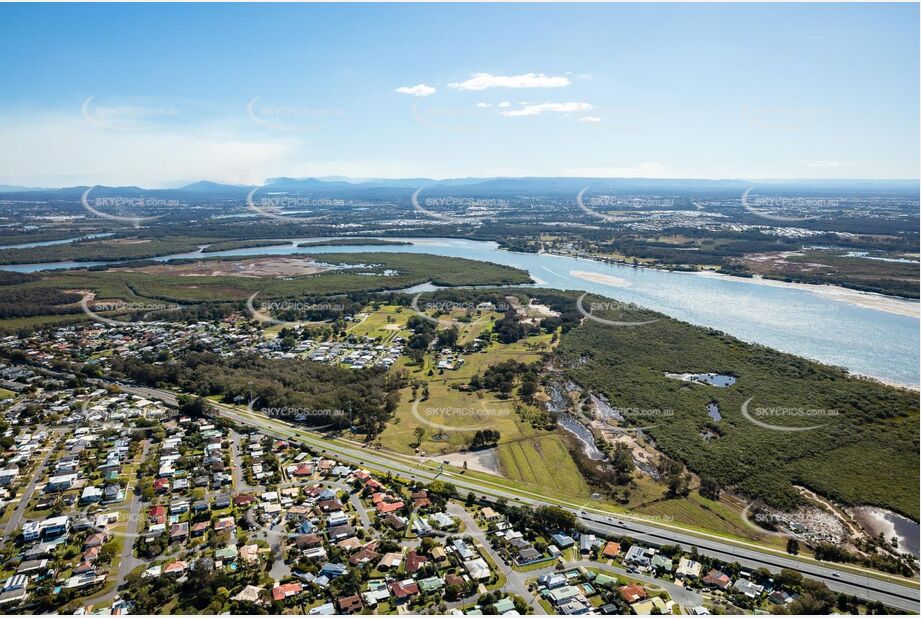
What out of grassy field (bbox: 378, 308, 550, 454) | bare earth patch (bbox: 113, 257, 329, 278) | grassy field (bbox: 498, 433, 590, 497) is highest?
bare earth patch (bbox: 113, 257, 329, 278)

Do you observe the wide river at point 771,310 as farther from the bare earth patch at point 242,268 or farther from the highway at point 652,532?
the highway at point 652,532

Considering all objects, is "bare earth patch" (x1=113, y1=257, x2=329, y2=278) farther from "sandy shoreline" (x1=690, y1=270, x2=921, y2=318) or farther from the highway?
"sandy shoreline" (x1=690, y1=270, x2=921, y2=318)

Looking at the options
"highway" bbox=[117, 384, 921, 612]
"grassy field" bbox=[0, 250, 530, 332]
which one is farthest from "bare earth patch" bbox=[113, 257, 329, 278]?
"highway" bbox=[117, 384, 921, 612]

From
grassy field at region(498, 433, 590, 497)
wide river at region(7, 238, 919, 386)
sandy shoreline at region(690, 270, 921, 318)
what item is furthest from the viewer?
sandy shoreline at region(690, 270, 921, 318)

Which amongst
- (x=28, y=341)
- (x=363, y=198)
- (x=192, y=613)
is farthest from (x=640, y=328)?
(x=363, y=198)

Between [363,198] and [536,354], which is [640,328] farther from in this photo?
[363,198]

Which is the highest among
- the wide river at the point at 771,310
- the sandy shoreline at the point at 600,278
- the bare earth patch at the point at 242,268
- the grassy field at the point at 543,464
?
the bare earth patch at the point at 242,268

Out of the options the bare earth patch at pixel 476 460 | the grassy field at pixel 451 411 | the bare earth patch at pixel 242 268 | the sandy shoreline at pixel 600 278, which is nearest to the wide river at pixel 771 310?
the sandy shoreline at pixel 600 278
